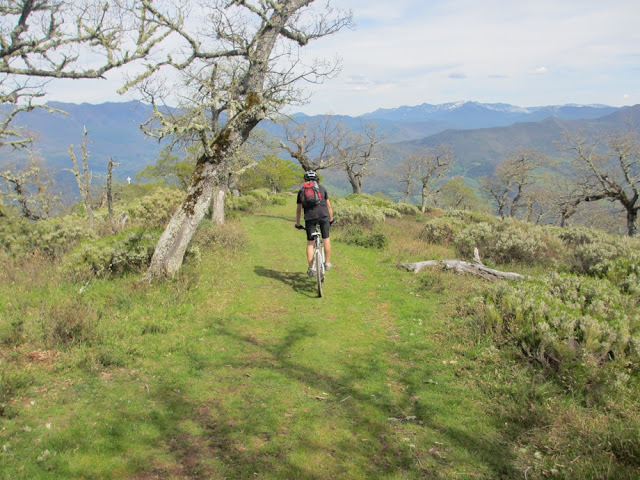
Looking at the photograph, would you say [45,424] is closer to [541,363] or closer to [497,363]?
[497,363]

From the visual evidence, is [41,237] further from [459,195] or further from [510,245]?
[459,195]

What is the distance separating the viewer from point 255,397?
494cm

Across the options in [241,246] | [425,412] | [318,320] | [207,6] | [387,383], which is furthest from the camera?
[241,246]

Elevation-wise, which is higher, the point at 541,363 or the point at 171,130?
the point at 171,130

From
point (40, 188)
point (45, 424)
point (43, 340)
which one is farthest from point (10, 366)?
point (40, 188)

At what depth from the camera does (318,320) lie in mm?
7895

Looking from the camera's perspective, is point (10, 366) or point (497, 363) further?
point (497, 363)

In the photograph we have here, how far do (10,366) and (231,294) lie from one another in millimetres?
4739

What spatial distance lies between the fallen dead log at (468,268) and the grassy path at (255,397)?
2705 mm

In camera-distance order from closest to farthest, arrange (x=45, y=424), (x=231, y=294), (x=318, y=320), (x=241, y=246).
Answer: (x=45, y=424)
(x=318, y=320)
(x=231, y=294)
(x=241, y=246)

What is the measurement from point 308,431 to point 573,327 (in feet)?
15.0

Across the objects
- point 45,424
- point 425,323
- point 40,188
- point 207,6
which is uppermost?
point 207,6

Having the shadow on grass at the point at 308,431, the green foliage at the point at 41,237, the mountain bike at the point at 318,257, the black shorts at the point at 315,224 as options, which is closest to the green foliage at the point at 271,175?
the green foliage at the point at 41,237

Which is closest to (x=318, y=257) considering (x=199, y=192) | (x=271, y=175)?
(x=199, y=192)
